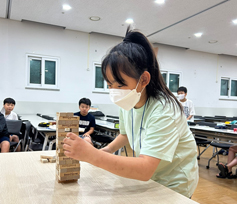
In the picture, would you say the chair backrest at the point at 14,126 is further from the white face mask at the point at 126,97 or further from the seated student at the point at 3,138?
the white face mask at the point at 126,97

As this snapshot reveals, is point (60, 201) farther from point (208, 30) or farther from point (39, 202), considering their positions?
point (208, 30)

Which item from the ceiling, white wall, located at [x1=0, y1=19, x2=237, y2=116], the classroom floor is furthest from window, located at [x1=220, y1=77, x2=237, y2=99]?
the classroom floor

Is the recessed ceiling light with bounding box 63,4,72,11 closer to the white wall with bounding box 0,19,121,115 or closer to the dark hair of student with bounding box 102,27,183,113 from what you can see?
the white wall with bounding box 0,19,121,115

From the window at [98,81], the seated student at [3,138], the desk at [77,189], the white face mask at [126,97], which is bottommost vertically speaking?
the seated student at [3,138]

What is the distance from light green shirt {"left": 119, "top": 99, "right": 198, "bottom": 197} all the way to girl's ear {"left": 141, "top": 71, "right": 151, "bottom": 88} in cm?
8

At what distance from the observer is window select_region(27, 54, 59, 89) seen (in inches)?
254

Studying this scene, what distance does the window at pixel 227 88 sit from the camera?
32.2ft

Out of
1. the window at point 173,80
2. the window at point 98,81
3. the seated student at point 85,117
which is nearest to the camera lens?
the seated student at point 85,117

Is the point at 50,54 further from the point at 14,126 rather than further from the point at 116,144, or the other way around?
the point at 116,144

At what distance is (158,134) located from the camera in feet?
2.48

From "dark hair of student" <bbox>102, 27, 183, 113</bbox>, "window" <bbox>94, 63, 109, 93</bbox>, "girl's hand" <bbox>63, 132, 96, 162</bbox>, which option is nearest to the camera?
"girl's hand" <bbox>63, 132, 96, 162</bbox>

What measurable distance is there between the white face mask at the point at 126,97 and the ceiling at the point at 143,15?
12.5 feet

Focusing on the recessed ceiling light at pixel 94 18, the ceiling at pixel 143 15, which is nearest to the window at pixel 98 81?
the ceiling at pixel 143 15

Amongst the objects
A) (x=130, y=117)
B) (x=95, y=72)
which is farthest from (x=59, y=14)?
(x=130, y=117)
